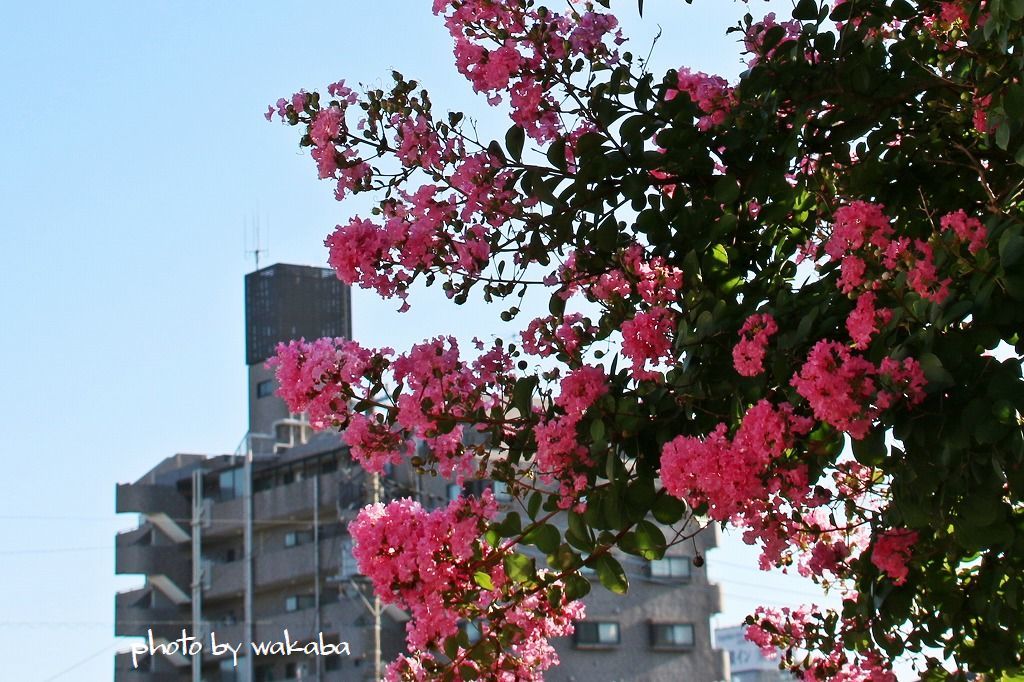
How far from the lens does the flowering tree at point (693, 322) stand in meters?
2.87

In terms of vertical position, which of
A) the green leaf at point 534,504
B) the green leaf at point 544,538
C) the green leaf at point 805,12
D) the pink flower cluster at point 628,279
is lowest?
the green leaf at point 544,538

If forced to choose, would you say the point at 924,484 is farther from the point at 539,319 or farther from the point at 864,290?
the point at 539,319

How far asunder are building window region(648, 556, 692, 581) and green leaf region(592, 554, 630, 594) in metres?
26.5

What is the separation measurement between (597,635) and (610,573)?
84.6ft

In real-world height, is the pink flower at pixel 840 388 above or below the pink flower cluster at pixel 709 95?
below

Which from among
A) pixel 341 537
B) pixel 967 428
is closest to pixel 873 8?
pixel 967 428

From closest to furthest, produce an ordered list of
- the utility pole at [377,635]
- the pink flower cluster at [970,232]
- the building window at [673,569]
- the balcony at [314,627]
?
the pink flower cluster at [970,232]
the utility pole at [377,635]
the balcony at [314,627]
the building window at [673,569]

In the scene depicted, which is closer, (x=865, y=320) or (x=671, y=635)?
(x=865, y=320)

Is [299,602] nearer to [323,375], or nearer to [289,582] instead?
[289,582]

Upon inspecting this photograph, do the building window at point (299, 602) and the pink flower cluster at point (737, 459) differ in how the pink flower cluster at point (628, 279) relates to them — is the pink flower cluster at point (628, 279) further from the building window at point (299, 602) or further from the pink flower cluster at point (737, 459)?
the building window at point (299, 602)

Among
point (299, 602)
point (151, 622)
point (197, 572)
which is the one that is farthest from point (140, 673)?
point (299, 602)

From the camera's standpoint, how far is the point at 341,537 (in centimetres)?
2933

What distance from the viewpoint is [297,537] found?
31141 mm

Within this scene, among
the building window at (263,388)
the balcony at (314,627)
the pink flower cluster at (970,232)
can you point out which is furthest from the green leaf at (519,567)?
the building window at (263,388)
